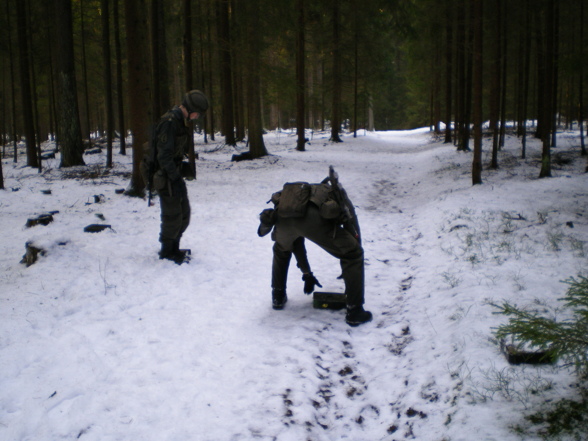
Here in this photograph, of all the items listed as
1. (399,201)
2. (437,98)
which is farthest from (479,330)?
(437,98)

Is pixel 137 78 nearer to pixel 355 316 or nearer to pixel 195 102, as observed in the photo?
pixel 195 102

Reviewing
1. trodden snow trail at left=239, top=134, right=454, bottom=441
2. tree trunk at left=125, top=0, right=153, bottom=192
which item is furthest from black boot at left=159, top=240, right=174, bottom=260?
tree trunk at left=125, top=0, right=153, bottom=192

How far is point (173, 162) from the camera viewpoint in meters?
5.95

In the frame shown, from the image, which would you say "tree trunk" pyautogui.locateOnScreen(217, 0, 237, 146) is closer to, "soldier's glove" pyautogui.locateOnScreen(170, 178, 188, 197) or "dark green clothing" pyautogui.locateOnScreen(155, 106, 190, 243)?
"dark green clothing" pyautogui.locateOnScreen(155, 106, 190, 243)

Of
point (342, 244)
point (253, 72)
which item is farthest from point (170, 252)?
point (253, 72)

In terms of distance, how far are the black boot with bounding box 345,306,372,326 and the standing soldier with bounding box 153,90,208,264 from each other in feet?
9.17

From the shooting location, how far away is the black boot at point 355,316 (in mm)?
4668

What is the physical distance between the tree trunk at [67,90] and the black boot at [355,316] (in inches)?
579

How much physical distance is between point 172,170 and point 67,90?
1228cm

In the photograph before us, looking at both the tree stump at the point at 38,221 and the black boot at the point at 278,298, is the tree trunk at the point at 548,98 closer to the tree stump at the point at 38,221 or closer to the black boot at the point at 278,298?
the black boot at the point at 278,298

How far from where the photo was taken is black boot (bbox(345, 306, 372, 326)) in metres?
4.67

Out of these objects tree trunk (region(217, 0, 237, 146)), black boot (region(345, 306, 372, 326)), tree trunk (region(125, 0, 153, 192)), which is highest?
tree trunk (region(217, 0, 237, 146))

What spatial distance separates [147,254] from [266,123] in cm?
4472

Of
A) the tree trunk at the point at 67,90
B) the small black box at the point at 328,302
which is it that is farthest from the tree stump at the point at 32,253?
the tree trunk at the point at 67,90
